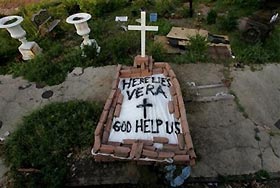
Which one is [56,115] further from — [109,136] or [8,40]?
[8,40]

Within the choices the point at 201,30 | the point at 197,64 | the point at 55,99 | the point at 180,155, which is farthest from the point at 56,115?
A: the point at 201,30

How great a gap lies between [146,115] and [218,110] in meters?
1.68

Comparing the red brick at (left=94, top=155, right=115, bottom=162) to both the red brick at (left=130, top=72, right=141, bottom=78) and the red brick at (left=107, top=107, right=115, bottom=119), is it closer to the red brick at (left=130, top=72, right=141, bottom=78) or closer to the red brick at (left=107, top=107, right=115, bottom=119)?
the red brick at (left=107, top=107, right=115, bottom=119)

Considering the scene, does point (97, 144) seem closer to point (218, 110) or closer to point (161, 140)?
point (161, 140)

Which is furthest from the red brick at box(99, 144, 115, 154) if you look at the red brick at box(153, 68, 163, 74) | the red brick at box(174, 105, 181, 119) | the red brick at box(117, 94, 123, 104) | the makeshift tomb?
the red brick at box(153, 68, 163, 74)

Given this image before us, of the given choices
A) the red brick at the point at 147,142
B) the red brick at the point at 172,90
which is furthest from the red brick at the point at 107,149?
the red brick at the point at 172,90

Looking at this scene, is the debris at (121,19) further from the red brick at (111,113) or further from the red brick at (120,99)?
the red brick at (111,113)

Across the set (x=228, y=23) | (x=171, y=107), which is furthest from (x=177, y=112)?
(x=228, y=23)

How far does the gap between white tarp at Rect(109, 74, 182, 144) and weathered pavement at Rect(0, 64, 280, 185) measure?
906 millimetres

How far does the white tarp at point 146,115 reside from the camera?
439cm

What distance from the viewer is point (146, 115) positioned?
14.9 ft

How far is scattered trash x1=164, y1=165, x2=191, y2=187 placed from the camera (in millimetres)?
4598

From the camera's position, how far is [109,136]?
441 cm

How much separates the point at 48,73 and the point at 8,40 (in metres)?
1.85
